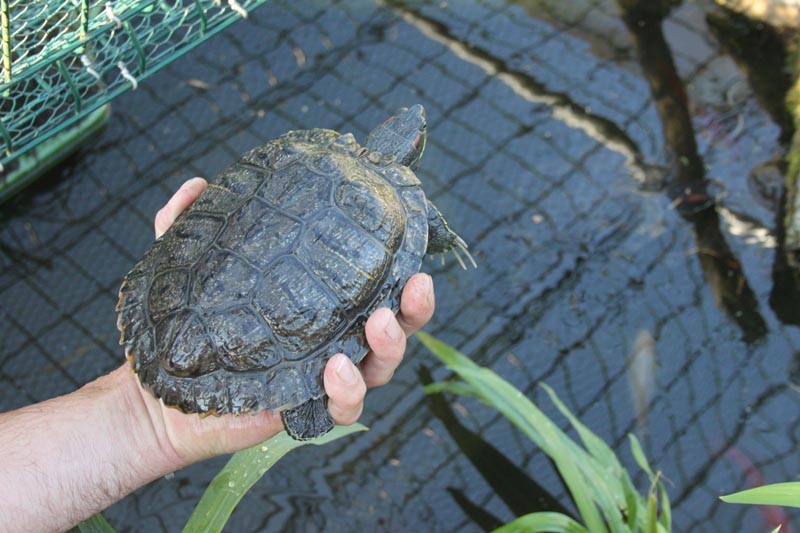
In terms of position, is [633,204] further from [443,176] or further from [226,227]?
[226,227]

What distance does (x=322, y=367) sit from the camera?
1.85 meters

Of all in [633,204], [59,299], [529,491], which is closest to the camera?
[529,491]

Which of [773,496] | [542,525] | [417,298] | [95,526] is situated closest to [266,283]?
[417,298]

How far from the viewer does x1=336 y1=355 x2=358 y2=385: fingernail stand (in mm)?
1762

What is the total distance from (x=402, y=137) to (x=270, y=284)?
34.8 inches

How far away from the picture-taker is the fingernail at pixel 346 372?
69.4 inches

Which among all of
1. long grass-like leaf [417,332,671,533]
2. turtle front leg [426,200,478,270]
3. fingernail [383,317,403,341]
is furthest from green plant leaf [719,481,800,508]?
turtle front leg [426,200,478,270]

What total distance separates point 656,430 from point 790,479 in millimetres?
494

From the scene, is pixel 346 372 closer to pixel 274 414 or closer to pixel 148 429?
pixel 274 414

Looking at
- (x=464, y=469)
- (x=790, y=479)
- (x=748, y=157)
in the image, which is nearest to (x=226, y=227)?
(x=464, y=469)

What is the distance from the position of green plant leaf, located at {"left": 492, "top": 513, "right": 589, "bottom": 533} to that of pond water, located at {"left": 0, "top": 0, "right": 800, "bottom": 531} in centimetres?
40

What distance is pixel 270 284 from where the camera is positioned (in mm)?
1802

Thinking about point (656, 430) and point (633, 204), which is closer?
point (656, 430)

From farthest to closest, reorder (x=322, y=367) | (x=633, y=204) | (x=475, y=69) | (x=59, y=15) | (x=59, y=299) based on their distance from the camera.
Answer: (x=475, y=69) → (x=633, y=204) → (x=59, y=299) → (x=59, y=15) → (x=322, y=367)
